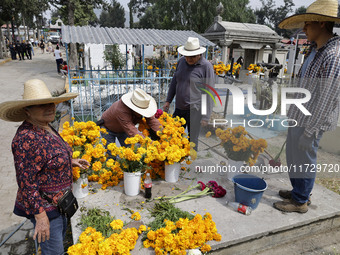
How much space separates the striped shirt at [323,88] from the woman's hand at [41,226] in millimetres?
2526

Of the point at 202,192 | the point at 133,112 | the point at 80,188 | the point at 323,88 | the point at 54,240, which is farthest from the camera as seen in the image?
the point at 133,112

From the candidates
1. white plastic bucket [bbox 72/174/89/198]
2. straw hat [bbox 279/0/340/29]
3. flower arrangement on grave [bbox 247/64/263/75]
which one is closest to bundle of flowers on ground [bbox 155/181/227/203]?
white plastic bucket [bbox 72/174/89/198]

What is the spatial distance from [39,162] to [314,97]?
2620 millimetres

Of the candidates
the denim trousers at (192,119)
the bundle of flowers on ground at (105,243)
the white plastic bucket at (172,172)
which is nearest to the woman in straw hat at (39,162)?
the bundle of flowers on ground at (105,243)

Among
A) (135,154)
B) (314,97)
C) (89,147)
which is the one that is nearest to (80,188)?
(89,147)

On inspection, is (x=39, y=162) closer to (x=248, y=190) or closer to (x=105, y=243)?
(x=105, y=243)

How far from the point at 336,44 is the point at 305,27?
0.38 m

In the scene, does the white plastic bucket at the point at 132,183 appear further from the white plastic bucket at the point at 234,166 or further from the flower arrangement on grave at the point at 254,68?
the flower arrangement on grave at the point at 254,68

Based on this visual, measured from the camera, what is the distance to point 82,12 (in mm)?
15852

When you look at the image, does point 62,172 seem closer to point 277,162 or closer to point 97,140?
point 97,140

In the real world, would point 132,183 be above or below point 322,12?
below

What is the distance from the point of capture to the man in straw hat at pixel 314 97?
234 centimetres

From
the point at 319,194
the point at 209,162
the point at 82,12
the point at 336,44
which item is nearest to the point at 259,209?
the point at 319,194

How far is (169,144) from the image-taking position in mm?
3105
